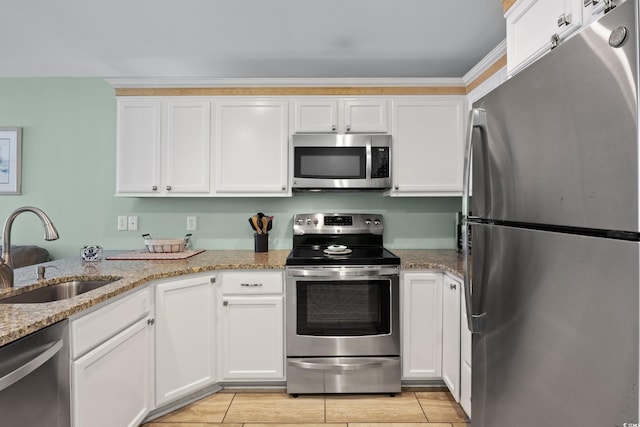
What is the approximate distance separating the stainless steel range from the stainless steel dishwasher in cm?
128

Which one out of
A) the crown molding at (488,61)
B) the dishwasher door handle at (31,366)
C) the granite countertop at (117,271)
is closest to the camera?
the dishwasher door handle at (31,366)

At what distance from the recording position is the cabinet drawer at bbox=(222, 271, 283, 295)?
2.37 metres

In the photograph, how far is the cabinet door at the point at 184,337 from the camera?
210 cm

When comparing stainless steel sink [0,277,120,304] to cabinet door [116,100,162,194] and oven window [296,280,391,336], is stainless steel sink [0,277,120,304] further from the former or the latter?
oven window [296,280,391,336]

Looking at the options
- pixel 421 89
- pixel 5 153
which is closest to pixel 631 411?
pixel 421 89

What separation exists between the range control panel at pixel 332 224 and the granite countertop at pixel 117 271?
0.85 ft

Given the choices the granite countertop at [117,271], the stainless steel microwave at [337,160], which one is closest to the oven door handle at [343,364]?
the granite countertop at [117,271]

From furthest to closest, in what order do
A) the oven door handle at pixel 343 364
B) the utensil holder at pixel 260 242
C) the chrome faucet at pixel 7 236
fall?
the utensil holder at pixel 260 242, the oven door handle at pixel 343 364, the chrome faucet at pixel 7 236

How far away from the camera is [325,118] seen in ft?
8.89

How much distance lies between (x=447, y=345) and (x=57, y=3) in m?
3.10

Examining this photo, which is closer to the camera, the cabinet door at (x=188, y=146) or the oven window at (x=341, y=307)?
the oven window at (x=341, y=307)

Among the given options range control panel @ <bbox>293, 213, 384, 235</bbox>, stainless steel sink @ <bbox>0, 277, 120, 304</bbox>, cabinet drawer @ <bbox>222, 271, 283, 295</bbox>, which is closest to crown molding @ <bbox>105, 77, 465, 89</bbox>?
range control panel @ <bbox>293, 213, 384, 235</bbox>

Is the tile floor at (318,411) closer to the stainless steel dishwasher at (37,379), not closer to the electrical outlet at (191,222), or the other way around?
the stainless steel dishwasher at (37,379)

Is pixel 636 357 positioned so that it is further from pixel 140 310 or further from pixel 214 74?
pixel 214 74
